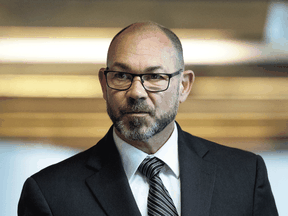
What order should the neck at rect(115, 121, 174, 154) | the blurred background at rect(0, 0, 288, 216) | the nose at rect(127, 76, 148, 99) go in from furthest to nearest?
the blurred background at rect(0, 0, 288, 216), the neck at rect(115, 121, 174, 154), the nose at rect(127, 76, 148, 99)

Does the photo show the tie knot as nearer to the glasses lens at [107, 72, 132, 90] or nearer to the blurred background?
the glasses lens at [107, 72, 132, 90]

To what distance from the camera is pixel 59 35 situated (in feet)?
6.36

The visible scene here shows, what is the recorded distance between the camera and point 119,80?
100 cm

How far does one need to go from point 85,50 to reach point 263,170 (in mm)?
1324

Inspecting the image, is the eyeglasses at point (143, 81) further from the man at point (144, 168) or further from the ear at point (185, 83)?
the ear at point (185, 83)

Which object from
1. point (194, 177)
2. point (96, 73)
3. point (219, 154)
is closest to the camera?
point (194, 177)

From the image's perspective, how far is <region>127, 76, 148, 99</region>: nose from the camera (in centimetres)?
95

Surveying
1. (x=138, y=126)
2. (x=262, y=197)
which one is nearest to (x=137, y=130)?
(x=138, y=126)

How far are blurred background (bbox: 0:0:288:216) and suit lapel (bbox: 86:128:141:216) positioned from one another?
0.91 metres

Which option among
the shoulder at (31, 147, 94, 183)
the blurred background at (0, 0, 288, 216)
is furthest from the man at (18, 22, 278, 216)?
the blurred background at (0, 0, 288, 216)

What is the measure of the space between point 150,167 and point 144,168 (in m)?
0.02

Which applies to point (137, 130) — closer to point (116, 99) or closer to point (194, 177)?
point (116, 99)

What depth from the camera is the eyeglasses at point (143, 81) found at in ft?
3.24

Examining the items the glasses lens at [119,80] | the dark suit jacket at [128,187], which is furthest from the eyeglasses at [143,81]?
the dark suit jacket at [128,187]
